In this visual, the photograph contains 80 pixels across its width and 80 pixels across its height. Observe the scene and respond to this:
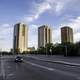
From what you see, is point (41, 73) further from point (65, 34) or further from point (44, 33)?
point (65, 34)

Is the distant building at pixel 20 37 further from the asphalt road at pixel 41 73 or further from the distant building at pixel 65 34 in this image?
the asphalt road at pixel 41 73

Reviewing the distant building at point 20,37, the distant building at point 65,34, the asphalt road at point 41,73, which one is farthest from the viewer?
the distant building at point 20,37

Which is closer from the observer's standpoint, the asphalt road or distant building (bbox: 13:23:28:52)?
the asphalt road

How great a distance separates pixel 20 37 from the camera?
182 m

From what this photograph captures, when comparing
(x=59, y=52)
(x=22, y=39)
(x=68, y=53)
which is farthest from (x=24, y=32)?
(x=68, y=53)

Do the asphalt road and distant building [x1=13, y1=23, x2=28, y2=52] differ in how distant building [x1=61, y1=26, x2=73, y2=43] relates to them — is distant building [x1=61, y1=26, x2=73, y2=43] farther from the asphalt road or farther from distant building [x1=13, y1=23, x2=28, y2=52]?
the asphalt road

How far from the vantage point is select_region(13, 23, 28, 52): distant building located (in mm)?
183500

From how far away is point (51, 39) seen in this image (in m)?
194

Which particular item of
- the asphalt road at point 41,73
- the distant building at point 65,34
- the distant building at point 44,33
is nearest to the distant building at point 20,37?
the distant building at point 44,33

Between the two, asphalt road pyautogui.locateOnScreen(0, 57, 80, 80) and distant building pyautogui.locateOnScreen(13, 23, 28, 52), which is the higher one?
distant building pyautogui.locateOnScreen(13, 23, 28, 52)

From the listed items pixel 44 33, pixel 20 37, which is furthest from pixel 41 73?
pixel 20 37

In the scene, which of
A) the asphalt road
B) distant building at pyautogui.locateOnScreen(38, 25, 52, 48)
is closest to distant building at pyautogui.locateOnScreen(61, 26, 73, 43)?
distant building at pyautogui.locateOnScreen(38, 25, 52, 48)

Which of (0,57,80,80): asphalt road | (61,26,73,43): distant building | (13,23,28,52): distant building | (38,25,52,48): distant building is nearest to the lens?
(0,57,80,80): asphalt road

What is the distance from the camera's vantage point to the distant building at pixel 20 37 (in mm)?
183500
